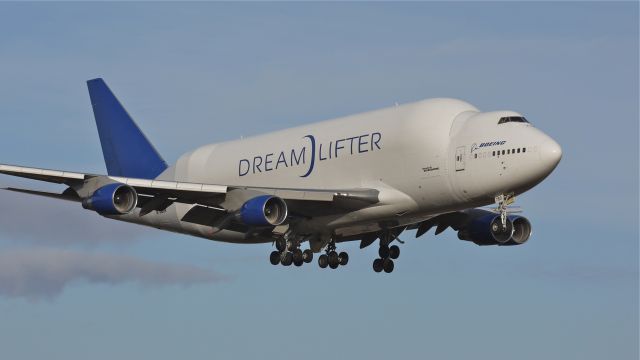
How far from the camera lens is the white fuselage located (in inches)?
2276

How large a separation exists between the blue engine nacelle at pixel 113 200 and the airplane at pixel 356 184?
5cm

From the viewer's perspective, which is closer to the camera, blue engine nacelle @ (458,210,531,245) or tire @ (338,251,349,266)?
tire @ (338,251,349,266)

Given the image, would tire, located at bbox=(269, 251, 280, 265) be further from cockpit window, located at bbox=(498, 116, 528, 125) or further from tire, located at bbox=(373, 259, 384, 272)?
cockpit window, located at bbox=(498, 116, 528, 125)

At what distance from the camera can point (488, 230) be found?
66.8 meters

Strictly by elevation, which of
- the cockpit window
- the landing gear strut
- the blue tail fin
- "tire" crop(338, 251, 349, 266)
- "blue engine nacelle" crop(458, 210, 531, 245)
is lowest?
"tire" crop(338, 251, 349, 266)

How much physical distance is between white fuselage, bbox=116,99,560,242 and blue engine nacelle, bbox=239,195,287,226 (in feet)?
10.2

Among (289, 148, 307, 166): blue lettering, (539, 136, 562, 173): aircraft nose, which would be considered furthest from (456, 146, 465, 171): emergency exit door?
(289, 148, 307, 166): blue lettering

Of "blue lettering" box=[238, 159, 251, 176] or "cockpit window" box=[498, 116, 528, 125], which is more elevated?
"cockpit window" box=[498, 116, 528, 125]

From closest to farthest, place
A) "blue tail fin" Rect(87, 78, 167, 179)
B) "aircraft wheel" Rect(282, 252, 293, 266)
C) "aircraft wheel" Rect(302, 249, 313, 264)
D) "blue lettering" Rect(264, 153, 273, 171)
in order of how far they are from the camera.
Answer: "aircraft wheel" Rect(282, 252, 293, 266) < "aircraft wheel" Rect(302, 249, 313, 264) < "blue lettering" Rect(264, 153, 273, 171) < "blue tail fin" Rect(87, 78, 167, 179)

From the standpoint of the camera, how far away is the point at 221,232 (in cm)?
6631

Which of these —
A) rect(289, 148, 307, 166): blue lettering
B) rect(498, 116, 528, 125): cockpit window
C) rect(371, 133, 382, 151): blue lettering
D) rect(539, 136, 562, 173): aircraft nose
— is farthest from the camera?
rect(289, 148, 307, 166): blue lettering

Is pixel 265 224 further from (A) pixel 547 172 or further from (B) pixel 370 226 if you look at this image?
(A) pixel 547 172

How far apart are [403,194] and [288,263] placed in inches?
246

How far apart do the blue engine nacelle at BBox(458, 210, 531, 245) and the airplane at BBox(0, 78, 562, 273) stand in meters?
0.04
